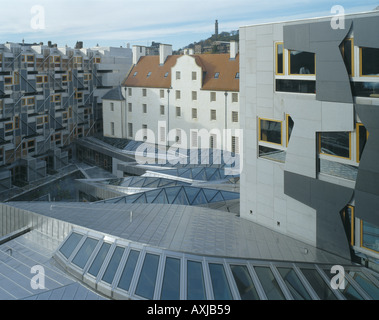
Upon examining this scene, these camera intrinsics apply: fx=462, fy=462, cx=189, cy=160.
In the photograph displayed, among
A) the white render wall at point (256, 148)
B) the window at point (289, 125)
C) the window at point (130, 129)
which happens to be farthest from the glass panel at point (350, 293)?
the window at point (130, 129)

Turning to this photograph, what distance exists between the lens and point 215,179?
2622 cm

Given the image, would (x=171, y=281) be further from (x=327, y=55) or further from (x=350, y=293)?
(x=327, y=55)

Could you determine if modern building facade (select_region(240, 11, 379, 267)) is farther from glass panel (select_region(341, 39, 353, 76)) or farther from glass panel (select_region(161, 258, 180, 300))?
glass panel (select_region(161, 258, 180, 300))

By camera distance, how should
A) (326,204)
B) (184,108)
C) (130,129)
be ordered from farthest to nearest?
(130,129) < (184,108) < (326,204)

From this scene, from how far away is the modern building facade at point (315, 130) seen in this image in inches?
392

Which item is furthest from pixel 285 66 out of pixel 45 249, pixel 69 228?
pixel 45 249

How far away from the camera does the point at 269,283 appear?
9.84 m

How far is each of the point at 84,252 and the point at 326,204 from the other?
5.90 metres

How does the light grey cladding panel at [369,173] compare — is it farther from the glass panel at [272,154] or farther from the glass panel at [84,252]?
the glass panel at [84,252]

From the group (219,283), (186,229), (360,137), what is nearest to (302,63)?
(360,137)

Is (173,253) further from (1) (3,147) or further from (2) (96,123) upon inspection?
(2) (96,123)

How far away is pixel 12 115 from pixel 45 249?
3050 centimetres

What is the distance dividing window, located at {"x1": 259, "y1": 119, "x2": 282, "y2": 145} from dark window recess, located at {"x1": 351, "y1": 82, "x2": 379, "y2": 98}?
2.43 metres

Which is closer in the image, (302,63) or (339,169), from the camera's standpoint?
(339,169)
